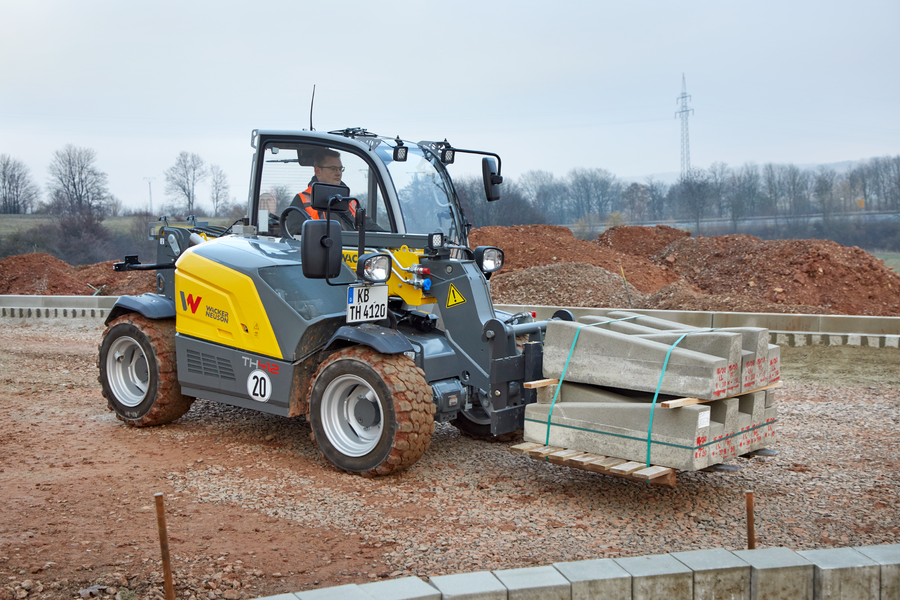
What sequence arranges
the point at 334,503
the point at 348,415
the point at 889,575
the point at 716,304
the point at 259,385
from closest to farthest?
the point at 889,575 → the point at 334,503 → the point at 348,415 → the point at 259,385 → the point at 716,304

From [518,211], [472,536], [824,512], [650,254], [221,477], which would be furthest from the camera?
[518,211]

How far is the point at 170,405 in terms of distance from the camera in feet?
24.9

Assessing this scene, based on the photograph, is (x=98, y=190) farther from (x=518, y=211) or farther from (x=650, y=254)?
(x=650, y=254)

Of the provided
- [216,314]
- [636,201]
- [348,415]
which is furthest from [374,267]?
[636,201]

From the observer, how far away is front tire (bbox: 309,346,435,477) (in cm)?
582

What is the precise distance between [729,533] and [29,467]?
531 cm

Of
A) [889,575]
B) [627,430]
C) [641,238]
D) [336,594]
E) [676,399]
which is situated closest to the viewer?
[336,594]

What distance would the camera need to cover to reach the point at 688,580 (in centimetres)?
383

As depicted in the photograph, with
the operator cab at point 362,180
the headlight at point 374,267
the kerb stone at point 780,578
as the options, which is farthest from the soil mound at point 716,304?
the kerb stone at point 780,578

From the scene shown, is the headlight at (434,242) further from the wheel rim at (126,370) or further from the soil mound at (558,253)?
→ the soil mound at (558,253)

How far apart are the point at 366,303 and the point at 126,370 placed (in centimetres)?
323

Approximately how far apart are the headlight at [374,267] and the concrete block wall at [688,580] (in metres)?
2.85

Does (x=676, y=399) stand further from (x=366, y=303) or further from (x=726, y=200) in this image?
(x=726, y=200)

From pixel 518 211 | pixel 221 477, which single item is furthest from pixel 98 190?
pixel 221 477
